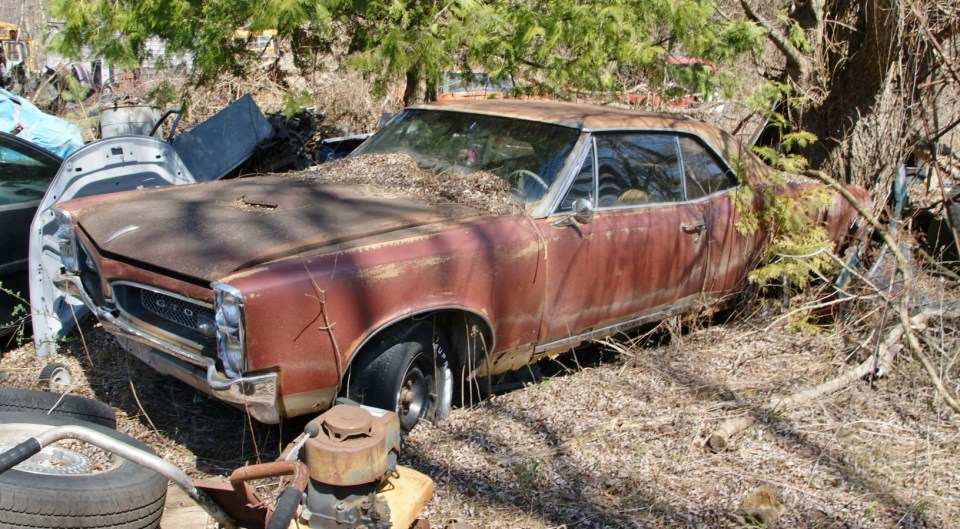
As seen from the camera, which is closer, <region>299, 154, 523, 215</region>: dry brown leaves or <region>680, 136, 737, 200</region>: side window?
<region>299, 154, 523, 215</region>: dry brown leaves

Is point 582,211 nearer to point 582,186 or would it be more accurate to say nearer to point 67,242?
point 582,186

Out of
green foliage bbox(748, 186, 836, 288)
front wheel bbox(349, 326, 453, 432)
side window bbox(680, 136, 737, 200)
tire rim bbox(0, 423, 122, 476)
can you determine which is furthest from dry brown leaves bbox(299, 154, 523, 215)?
green foliage bbox(748, 186, 836, 288)

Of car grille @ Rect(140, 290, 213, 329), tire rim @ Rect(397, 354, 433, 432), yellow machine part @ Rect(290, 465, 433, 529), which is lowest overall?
tire rim @ Rect(397, 354, 433, 432)

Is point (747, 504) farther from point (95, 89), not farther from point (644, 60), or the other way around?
point (95, 89)

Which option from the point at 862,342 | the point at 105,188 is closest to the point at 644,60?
the point at 862,342

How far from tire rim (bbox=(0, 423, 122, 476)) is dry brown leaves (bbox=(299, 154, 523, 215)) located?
74.0 inches

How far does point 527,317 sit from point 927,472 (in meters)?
1.98

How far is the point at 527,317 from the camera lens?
13.3 ft

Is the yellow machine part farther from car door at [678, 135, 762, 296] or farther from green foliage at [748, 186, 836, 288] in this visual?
green foliage at [748, 186, 836, 288]

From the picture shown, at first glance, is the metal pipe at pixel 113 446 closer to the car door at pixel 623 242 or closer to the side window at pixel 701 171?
the car door at pixel 623 242

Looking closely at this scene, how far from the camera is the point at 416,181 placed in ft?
14.8

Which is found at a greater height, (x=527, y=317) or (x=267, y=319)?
(x=267, y=319)

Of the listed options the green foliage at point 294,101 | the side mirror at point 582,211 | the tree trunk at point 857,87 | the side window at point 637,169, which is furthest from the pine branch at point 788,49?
the green foliage at point 294,101

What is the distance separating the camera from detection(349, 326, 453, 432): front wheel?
3518 mm
